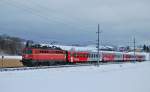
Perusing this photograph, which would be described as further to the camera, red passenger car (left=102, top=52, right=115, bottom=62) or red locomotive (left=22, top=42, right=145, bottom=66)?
red passenger car (left=102, top=52, right=115, bottom=62)

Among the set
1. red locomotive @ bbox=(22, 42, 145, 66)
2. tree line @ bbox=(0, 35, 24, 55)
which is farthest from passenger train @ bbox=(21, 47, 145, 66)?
tree line @ bbox=(0, 35, 24, 55)

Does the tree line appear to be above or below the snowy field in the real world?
above

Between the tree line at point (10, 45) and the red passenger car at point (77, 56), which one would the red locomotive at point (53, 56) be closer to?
the red passenger car at point (77, 56)

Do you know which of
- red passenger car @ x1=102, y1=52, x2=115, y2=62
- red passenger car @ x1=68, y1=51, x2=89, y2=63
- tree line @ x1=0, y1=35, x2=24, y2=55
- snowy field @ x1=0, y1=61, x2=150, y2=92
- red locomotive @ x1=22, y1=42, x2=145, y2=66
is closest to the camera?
snowy field @ x1=0, y1=61, x2=150, y2=92

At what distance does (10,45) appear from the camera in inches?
3457

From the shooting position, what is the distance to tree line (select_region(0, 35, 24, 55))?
85375 millimetres

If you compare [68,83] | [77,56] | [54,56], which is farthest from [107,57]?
[68,83]

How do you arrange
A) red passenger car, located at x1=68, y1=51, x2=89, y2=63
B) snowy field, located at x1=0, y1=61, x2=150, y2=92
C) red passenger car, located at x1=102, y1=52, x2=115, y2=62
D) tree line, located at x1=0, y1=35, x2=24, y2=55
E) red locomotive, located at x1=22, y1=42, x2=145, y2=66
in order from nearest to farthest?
1. snowy field, located at x1=0, y1=61, x2=150, y2=92
2. red locomotive, located at x1=22, y1=42, x2=145, y2=66
3. red passenger car, located at x1=68, y1=51, x2=89, y2=63
4. red passenger car, located at x1=102, y1=52, x2=115, y2=62
5. tree line, located at x1=0, y1=35, x2=24, y2=55

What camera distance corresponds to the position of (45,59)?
152ft

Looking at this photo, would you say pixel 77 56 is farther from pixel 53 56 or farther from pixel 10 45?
pixel 10 45

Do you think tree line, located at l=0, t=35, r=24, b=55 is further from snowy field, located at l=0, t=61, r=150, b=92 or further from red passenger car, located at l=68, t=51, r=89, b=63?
snowy field, located at l=0, t=61, r=150, b=92

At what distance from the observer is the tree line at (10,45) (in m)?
85.4

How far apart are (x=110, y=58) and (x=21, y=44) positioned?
29.1m

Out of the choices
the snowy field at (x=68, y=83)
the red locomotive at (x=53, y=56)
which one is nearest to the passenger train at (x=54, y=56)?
the red locomotive at (x=53, y=56)
